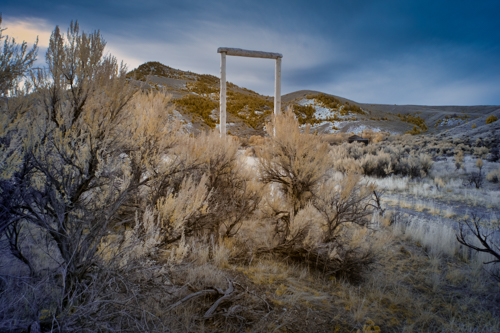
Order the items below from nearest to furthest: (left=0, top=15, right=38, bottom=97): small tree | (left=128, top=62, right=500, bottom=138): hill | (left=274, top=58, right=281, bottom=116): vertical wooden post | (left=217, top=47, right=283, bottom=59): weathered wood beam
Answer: (left=0, top=15, right=38, bottom=97): small tree
(left=217, top=47, right=283, bottom=59): weathered wood beam
(left=274, top=58, right=281, bottom=116): vertical wooden post
(left=128, top=62, right=500, bottom=138): hill

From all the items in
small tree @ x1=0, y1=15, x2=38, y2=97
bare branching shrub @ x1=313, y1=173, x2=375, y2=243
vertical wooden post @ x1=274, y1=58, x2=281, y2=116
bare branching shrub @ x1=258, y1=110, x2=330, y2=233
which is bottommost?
bare branching shrub @ x1=313, y1=173, x2=375, y2=243

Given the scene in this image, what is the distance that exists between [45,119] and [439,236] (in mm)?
6857

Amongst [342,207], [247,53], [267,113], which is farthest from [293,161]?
[267,113]

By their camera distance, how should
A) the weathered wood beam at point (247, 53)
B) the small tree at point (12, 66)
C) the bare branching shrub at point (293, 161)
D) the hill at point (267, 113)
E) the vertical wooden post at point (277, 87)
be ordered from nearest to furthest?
the small tree at point (12, 66) < the bare branching shrub at point (293, 161) < the weathered wood beam at point (247, 53) < the vertical wooden post at point (277, 87) < the hill at point (267, 113)

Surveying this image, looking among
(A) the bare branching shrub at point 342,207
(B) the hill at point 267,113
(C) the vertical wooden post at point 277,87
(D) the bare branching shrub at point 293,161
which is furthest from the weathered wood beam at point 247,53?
(A) the bare branching shrub at point 342,207

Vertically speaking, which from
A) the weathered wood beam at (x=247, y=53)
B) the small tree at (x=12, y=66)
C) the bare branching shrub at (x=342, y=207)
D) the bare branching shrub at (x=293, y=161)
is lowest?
the bare branching shrub at (x=342, y=207)

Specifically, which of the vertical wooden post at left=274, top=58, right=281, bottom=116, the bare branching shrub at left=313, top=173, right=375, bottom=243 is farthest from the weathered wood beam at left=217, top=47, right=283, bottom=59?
the bare branching shrub at left=313, top=173, right=375, bottom=243

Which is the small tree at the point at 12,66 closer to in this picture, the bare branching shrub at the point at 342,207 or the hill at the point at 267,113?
the bare branching shrub at the point at 342,207

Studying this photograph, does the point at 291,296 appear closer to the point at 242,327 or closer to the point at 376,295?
the point at 242,327

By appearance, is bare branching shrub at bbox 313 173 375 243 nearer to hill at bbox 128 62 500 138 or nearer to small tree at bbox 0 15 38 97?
small tree at bbox 0 15 38 97

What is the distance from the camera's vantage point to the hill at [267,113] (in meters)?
21.3

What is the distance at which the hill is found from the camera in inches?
837

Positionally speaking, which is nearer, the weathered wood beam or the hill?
the weathered wood beam

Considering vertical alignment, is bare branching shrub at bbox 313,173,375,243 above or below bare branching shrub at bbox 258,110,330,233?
below
